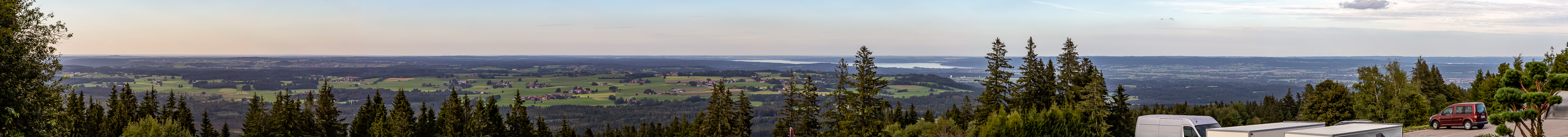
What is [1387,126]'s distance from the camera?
32719mm

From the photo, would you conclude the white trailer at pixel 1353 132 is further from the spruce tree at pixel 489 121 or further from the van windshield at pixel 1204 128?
the spruce tree at pixel 489 121

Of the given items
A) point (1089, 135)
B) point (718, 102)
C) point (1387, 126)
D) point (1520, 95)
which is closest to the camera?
point (1520, 95)

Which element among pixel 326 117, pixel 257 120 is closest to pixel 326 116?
pixel 326 117

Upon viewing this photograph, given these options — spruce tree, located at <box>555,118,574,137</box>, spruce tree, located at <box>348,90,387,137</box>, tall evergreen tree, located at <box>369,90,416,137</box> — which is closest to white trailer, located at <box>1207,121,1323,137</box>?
tall evergreen tree, located at <box>369,90,416,137</box>

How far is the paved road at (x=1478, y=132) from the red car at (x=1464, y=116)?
0.78 ft

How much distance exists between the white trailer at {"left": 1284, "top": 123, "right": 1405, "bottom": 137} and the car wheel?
31.3ft

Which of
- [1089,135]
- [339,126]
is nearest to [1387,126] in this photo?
[1089,135]

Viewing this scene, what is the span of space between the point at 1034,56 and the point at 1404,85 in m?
37.8

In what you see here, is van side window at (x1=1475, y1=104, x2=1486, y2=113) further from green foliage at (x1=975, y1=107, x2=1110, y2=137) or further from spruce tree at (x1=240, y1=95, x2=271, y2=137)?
spruce tree at (x1=240, y1=95, x2=271, y2=137)

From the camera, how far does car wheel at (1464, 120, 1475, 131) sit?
40594mm

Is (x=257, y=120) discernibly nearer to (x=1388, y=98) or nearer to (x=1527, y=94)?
(x=1527, y=94)

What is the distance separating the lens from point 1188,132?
36.4 m

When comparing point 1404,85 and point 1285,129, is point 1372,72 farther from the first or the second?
point 1285,129

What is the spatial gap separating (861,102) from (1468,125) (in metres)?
27.0
